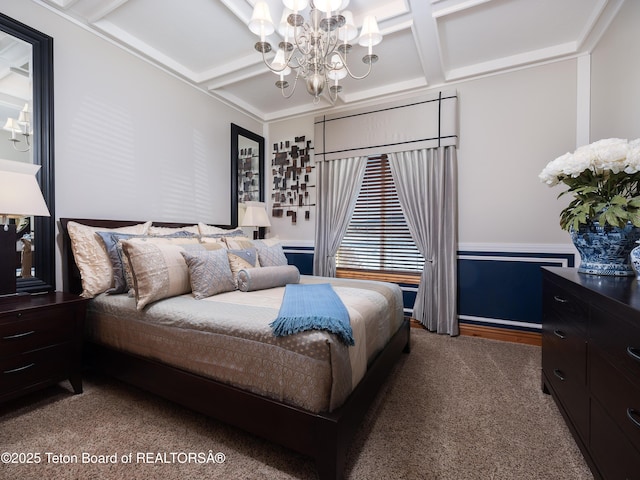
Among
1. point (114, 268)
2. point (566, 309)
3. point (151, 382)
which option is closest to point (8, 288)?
point (114, 268)

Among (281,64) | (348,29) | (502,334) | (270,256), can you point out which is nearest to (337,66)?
(348,29)

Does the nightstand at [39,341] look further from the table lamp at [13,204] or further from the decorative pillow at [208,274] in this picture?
the decorative pillow at [208,274]

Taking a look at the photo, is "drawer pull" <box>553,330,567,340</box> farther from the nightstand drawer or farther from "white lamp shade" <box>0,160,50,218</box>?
"white lamp shade" <box>0,160,50,218</box>

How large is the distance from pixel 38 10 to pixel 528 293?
15.4 feet

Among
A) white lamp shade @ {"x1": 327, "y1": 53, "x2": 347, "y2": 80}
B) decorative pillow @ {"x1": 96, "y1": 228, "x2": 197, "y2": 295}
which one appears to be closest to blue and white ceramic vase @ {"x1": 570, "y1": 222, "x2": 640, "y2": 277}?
white lamp shade @ {"x1": 327, "y1": 53, "x2": 347, "y2": 80}

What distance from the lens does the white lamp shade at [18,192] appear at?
1.65 meters

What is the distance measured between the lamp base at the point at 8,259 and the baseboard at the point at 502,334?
3.77 m

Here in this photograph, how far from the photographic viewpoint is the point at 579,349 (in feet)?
4.50

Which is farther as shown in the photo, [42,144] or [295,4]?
[42,144]

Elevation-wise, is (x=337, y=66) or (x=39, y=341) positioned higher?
(x=337, y=66)

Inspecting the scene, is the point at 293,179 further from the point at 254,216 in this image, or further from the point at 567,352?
the point at 567,352

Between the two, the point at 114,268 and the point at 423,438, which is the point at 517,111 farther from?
the point at 114,268

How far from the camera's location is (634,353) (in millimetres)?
918

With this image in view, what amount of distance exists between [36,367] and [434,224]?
3.40m
